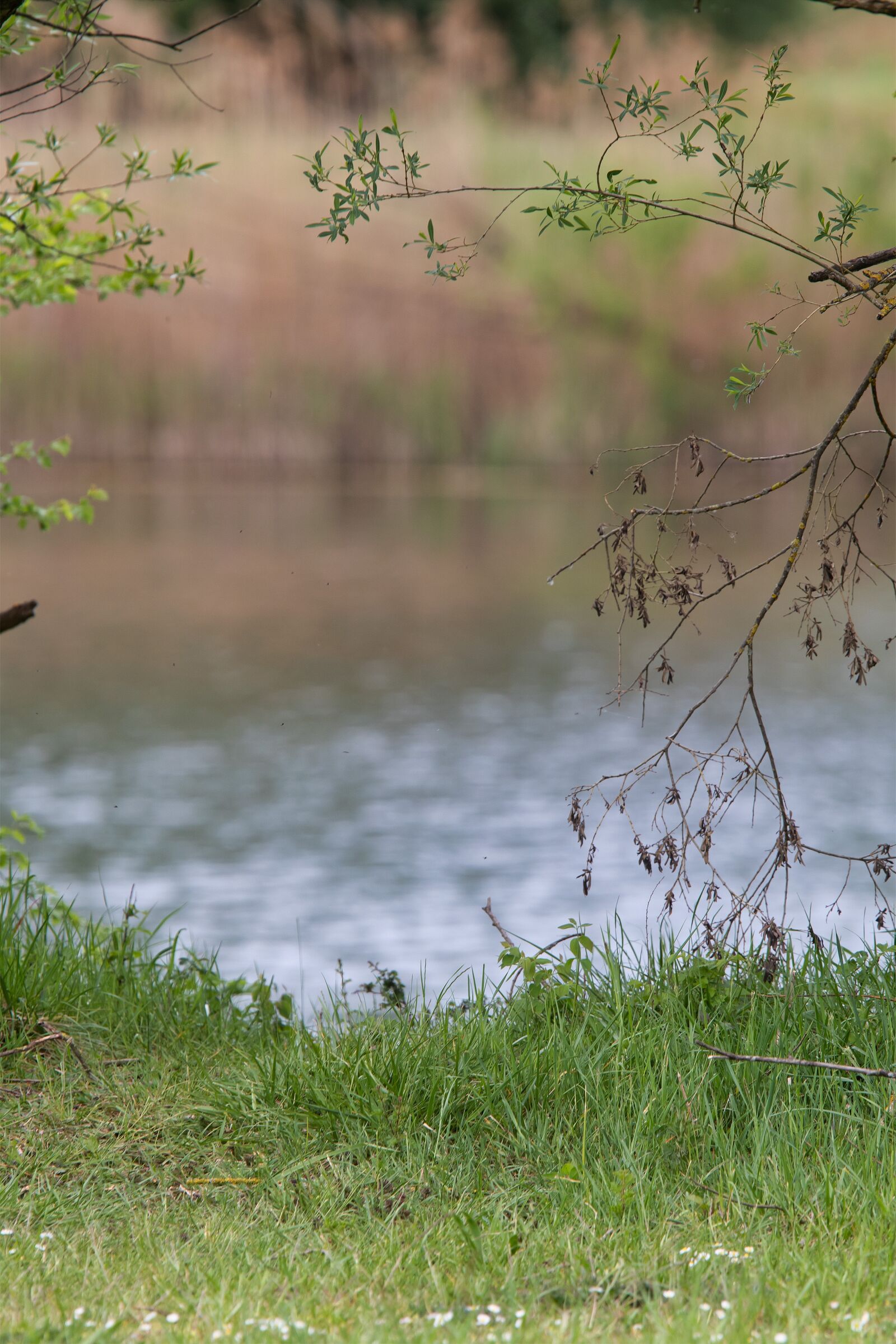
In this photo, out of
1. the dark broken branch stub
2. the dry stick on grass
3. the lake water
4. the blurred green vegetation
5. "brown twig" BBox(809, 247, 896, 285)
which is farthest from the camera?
the blurred green vegetation

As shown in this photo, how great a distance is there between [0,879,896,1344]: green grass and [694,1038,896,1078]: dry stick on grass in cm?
3

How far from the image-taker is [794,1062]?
2629mm

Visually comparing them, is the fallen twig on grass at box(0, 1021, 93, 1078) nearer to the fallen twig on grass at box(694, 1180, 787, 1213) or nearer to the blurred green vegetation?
the fallen twig on grass at box(694, 1180, 787, 1213)

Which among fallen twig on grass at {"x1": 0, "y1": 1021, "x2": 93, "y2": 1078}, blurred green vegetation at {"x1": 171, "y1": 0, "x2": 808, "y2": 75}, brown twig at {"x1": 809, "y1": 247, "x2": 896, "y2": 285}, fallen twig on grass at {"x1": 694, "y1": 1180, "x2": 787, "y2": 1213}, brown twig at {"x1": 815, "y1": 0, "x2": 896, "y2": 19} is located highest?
blurred green vegetation at {"x1": 171, "y1": 0, "x2": 808, "y2": 75}

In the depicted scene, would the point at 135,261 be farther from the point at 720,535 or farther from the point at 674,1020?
the point at 720,535

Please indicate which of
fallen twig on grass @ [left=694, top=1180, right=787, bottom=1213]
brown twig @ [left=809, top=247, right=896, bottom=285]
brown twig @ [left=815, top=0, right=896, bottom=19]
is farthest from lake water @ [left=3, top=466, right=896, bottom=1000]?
brown twig @ [left=815, top=0, right=896, bottom=19]

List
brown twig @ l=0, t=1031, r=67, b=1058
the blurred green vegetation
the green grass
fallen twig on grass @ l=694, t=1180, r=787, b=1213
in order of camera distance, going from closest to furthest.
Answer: the green grass, fallen twig on grass @ l=694, t=1180, r=787, b=1213, brown twig @ l=0, t=1031, r=67, b=1058, the blurred green vegetation

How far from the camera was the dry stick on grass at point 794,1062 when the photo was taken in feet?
8.55

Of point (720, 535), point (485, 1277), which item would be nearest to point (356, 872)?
point (485, 1277)

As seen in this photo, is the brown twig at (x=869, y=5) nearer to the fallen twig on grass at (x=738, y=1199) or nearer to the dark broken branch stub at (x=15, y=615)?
the fallen twig on grass at (x=738, y=1199)

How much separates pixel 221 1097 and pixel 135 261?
2.49 metres

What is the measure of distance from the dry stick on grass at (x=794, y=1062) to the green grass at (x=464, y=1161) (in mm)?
34

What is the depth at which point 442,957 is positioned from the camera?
19.4ft

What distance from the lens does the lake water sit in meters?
6.68
